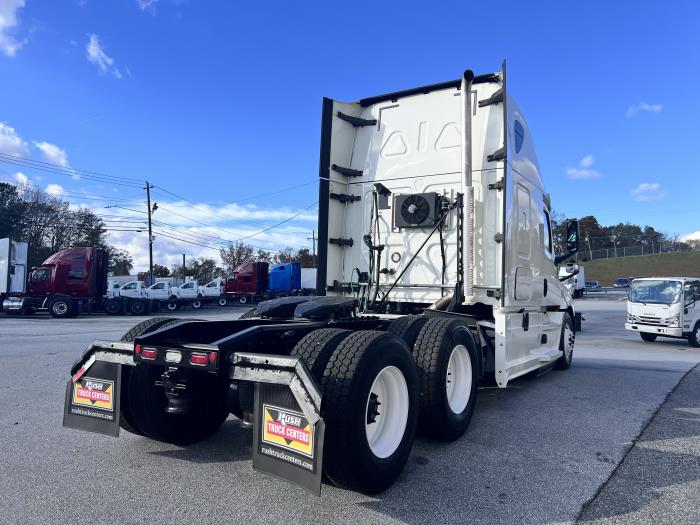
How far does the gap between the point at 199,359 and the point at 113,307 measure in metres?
26.7

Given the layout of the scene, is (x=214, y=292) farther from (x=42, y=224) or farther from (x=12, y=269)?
(x=42, y=224)

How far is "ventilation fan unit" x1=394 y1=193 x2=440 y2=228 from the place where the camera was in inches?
233

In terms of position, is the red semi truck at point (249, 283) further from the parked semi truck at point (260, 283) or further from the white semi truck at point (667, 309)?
the white semi truck at point (667, 309)

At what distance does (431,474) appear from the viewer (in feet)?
11.8

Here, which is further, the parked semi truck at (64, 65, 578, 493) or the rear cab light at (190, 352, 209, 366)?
the rear cab light at (190, 352, 209, 366)

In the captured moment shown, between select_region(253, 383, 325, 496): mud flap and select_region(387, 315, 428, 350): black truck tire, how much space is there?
166cm

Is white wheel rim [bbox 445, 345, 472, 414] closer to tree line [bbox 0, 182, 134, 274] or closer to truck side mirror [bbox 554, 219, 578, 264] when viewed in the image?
truck side mirror [bbox 554, 219, 578, 264]

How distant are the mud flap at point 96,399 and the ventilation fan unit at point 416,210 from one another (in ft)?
12.1

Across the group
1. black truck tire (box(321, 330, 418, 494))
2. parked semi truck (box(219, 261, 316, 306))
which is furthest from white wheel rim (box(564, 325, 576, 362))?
parked semi truck (box(219, 261, 316, 306))

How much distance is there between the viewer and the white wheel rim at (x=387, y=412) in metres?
3.33

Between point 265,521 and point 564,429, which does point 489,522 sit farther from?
point 564,429

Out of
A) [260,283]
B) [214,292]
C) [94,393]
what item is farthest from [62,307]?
[94,393]

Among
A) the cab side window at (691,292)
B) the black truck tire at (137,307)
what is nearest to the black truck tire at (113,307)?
the black truck tire at (137,307)

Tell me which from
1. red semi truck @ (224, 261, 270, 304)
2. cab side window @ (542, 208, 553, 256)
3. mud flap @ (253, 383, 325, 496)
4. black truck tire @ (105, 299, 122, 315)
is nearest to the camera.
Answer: mud flap @ (253, 383, 325, 496)
